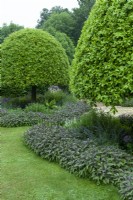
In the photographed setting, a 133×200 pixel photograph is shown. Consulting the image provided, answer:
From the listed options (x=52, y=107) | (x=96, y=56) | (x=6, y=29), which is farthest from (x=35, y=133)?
(x=6, y=29)

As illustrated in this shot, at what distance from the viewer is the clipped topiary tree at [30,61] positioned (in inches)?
457

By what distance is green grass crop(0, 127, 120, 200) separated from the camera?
4.60m

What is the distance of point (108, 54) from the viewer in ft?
19.4

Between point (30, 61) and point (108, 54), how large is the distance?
19.9 feet

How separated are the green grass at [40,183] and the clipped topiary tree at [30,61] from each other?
539 centimetres

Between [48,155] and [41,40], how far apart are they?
266 inches

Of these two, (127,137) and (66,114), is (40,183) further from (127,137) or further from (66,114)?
(66,114)

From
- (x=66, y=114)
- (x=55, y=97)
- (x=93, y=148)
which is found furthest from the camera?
(x=55, y=97)

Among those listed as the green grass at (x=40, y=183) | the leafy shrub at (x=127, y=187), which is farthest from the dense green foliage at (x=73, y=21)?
the leafy shrub at (x=127, y=187)

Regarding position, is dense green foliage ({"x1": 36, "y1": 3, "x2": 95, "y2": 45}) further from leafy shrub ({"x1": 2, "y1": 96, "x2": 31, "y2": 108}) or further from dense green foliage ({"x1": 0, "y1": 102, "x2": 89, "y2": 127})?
dense green foliage ({"x1": 0, "y1": 102, "x2": 89, "y2": 127})

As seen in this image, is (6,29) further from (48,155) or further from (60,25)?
(48,155)

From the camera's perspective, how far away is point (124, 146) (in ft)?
20.6

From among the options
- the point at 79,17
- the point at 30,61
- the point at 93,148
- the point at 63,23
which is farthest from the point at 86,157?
the point at 79,17

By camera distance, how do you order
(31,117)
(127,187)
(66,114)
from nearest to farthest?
(127,187) < (31,117) < (66,114)
